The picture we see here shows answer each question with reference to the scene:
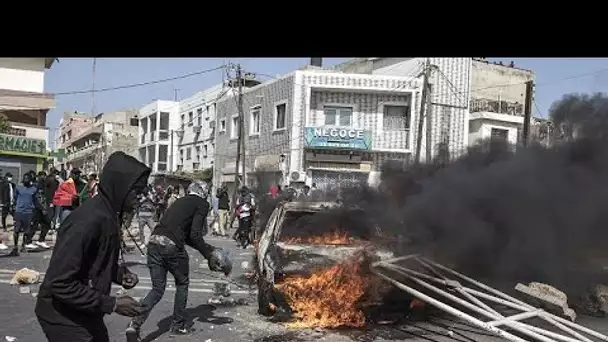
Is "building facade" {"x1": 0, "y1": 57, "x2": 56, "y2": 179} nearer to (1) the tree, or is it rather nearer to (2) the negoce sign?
(1) the tree

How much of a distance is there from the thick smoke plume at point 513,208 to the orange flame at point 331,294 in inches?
31.3

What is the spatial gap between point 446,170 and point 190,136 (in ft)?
122

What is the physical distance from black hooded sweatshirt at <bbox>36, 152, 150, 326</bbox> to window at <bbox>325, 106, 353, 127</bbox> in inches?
1012

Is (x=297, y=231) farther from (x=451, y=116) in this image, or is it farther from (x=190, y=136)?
(x=190, y=136)

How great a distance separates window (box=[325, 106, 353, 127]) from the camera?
28.8 metres

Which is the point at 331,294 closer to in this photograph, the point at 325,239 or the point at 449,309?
the point at 325,239

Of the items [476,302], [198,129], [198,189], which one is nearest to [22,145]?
[198,129]

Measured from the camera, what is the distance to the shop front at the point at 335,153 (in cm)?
2802

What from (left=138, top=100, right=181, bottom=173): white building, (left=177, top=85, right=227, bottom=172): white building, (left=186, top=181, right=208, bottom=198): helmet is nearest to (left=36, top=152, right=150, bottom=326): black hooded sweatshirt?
(left=186, top=181, right=208, bottom=198): helmet

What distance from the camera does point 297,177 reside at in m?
28.2

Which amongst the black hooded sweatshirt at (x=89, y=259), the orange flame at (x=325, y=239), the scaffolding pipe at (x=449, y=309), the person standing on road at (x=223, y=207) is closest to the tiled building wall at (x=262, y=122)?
the person standing on road at (x=223, y=207)

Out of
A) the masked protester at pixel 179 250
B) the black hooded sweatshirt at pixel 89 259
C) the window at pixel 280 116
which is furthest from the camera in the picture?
the window at pixel 280 116

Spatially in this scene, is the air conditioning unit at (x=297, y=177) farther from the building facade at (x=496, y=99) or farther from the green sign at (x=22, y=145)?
the green sign at (x=22, y=145)
